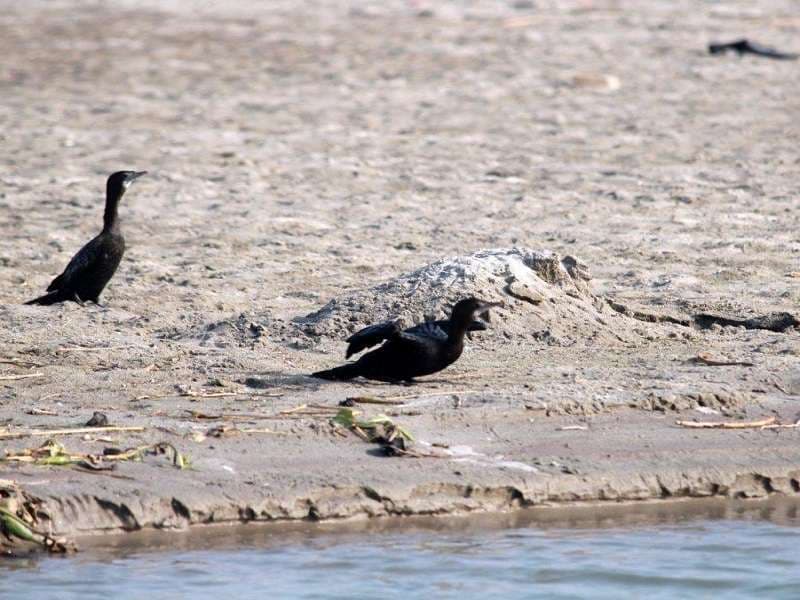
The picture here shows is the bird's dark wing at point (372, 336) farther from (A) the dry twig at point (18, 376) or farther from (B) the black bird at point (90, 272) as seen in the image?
(B) the black bird at point (90, 272)

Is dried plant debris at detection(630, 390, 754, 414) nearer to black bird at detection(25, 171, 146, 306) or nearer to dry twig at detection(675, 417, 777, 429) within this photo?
dry twig at detection(675, 417, 777, 429)

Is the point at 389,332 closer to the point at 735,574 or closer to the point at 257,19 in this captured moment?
the point at 735,574

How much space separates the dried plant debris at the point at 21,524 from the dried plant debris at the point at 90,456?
0.91ft

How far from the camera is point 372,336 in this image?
6980mm

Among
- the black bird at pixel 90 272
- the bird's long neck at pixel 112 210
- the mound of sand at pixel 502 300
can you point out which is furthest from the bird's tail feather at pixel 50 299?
the mound of sand at pixel 502 300

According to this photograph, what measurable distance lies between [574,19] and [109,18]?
6.29 meters

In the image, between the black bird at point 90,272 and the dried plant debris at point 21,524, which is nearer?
the dried plant debris at point 21,524

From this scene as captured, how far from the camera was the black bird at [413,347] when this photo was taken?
6918 mm

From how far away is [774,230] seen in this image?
10539 millimetres

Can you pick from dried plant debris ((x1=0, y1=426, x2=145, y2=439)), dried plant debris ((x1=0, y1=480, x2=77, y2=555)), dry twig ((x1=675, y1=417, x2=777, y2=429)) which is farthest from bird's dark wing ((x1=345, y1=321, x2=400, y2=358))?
dried plant debris ((x1=0, y1=480, x2=77, y2=555))

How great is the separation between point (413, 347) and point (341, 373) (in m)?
0.41

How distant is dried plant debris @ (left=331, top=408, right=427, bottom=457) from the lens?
6.36m

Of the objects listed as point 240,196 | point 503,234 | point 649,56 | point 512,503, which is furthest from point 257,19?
point 512,503

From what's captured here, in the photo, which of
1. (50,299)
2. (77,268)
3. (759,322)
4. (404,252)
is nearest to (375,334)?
(759,322)
